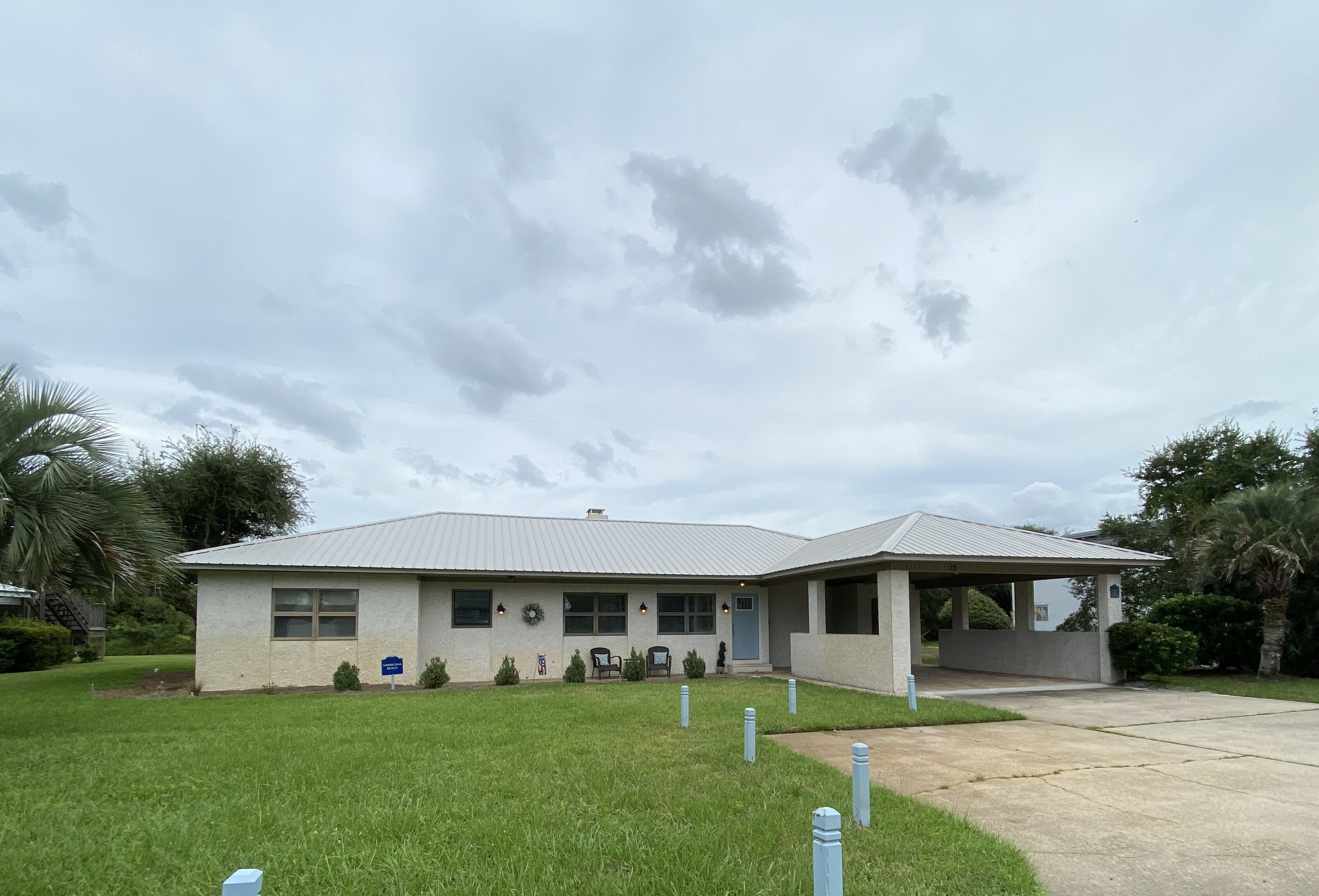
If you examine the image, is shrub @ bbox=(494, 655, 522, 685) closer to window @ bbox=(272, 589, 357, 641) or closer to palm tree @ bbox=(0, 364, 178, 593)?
window @ bbox=(272, 589, 357, 641)

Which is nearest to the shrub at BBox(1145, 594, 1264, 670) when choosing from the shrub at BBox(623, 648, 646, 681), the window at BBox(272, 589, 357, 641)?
the shrub at BBox(623, 648, 646, 681)

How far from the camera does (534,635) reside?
66.0ft

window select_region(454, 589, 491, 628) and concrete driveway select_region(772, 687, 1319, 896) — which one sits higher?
window select_region(454, 589, 491, 628)

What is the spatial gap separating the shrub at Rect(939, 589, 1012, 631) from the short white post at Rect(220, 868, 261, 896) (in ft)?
99.7

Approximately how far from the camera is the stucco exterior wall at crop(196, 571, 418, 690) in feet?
57.3

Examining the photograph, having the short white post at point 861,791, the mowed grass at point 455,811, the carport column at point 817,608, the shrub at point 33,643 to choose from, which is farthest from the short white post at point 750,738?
the shrub at point 33,643

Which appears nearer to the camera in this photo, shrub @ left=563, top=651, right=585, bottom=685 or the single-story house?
the single-story house

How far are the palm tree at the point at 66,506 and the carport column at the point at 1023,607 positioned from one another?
19.8m

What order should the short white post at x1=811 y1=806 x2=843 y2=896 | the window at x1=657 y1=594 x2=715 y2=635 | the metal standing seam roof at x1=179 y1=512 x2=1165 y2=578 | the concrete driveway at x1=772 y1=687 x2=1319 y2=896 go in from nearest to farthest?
1. the short white post at x1=811 y1=806 x2=843 y2=896
2. the concrete driveway at x1=772 y1=687 x2=1319 y2=896
3. the metal standing seam roof at x1=179 y1=512 x2=1165 y2=578
4. the window at x1=657 y1=594 x2=715 y2=635

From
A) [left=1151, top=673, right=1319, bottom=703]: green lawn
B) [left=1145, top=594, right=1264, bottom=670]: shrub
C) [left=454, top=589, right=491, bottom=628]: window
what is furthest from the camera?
[left=454, top=589, right=491, bottom=628]: window

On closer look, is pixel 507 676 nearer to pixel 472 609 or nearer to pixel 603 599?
pixel 472 609

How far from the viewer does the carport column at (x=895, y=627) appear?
15.6 m

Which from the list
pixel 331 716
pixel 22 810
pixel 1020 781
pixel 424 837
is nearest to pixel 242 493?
pixel 331 716

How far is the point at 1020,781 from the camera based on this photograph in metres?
8.02
